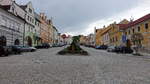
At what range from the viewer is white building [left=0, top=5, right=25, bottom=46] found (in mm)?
29875

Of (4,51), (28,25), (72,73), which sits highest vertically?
(28,25)

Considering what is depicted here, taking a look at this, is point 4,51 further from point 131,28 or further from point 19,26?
point 131,28

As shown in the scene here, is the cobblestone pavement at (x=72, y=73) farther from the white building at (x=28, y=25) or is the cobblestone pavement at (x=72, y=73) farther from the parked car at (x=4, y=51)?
the white building at (x=28, y=25)

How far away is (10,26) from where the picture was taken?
33.5 metres

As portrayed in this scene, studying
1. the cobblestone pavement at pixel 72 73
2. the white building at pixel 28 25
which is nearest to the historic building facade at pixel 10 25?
the white building at pixel 28 25

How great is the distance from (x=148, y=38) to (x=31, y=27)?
111 feet

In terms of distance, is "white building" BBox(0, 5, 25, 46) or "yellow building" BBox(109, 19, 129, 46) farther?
"yellow building" BBox(109, 19, 129, 46)

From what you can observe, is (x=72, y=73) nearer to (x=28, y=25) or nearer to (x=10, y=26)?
(x=10, y=26)

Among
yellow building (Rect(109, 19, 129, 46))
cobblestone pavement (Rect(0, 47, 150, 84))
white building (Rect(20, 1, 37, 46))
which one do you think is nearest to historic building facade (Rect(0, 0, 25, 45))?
white building (Rect(20, 1, 37, 46))

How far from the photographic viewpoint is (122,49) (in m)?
31.7

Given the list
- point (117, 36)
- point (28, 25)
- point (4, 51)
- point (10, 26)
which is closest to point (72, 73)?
point (4, 51)

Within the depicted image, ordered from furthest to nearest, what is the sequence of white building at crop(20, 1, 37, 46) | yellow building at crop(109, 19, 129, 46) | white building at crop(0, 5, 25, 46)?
yellow building at crop(109, 19, 129, 46) < white building at crop(20, 1, 37, 46) < white building at crop(0, 5, 25, 46)

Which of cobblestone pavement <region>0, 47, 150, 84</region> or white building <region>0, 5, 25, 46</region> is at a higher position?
white building <region>0, 5, 25, 46</region>

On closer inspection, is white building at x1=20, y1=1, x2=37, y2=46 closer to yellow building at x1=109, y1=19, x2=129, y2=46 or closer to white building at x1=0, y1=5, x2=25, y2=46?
white building at x1=0, y1=5, x2=25, y2=46
